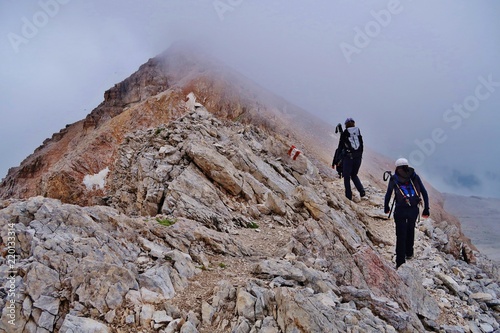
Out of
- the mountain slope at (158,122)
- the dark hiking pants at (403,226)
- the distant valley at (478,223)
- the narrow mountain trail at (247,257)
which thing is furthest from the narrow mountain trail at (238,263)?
the distant valley at (478,223)

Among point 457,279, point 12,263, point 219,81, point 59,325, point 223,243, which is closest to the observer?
point 59,325

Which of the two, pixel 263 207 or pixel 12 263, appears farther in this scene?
pixel 263 207

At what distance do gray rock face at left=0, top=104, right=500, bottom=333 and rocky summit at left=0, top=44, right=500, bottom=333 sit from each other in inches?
1.1

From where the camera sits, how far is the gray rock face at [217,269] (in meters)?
5.98

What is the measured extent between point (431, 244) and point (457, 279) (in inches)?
131

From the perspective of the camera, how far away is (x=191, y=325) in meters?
5.80

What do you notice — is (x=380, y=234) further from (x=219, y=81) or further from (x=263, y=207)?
(x=219, y=81)

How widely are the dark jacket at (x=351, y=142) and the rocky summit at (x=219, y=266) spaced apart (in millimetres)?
2251

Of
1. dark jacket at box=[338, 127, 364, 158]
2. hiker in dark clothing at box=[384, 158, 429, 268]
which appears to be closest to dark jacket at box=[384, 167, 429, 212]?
hiker in dark clothing at box=[384, 158, 429, 268]

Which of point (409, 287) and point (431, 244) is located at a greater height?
point (431, 244)

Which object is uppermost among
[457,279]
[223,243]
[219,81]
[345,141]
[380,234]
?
A: [219,81]

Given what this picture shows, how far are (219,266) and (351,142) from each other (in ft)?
25.0

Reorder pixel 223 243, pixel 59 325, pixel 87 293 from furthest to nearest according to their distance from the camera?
1. pixel 223 243
2. pixel 87 293
3. pixel 59 325

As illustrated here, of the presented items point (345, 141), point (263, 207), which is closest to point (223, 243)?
point (263, 207)
